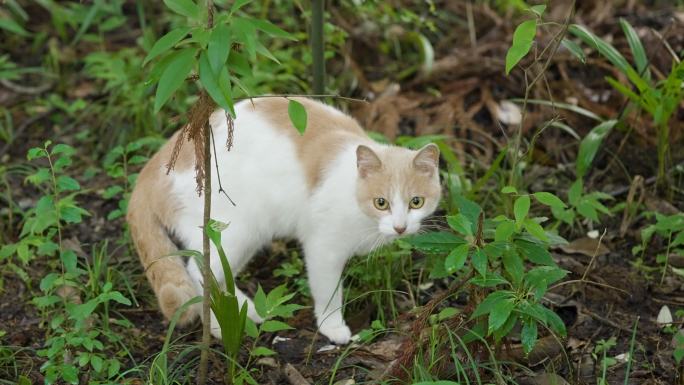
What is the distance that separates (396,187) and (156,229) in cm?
107

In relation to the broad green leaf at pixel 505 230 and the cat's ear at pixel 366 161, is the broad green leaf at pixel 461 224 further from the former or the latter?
the cat's ear at pixel 366 161

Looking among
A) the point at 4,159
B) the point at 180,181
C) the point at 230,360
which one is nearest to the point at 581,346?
the point at 230,360

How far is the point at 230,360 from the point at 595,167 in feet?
8.38

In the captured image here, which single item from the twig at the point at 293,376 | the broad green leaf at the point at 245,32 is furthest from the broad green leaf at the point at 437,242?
the broad green leaf at the point at 245,32

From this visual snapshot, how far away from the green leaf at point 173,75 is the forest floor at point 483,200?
1.17 m

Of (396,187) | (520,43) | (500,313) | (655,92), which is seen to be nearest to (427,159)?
(396,187)

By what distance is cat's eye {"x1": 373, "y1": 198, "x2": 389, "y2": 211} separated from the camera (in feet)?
11.5

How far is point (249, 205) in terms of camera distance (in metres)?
3.68

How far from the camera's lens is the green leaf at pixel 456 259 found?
2737 millimetres

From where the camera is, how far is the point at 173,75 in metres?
2.38

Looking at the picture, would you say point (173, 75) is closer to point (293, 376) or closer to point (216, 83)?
point (216, 83)

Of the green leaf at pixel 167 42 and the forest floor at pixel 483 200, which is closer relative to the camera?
the green leaf at pixel 167 42

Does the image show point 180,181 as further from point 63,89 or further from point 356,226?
point 63,89

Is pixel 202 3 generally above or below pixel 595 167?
above
